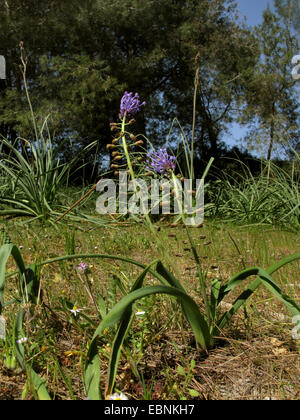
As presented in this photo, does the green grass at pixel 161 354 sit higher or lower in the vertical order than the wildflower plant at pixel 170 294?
lower

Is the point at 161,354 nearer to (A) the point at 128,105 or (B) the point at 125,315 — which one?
(B) the point at 125,315

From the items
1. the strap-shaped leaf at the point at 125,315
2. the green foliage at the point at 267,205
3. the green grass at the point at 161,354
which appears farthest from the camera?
the green foliage at the point at 267,205

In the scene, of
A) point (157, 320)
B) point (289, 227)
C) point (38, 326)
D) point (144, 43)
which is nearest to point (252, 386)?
point (157, 320)

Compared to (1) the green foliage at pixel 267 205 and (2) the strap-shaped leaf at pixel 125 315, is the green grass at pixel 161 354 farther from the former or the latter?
(1) the green foliage at pixel 267 205

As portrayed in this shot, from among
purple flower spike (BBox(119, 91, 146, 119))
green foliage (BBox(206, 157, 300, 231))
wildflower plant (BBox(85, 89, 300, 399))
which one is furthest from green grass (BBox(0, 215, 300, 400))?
green foliage (BBox(206, 157, 300, 231))

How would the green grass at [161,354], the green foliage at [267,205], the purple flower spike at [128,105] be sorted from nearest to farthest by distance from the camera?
the green grass at [161,354] < the purple flower spike at [128,105] < the green foliage at [267,205]

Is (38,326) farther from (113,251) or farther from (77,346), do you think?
(113,251)

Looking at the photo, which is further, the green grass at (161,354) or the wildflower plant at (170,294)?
the green grass at (161,354)

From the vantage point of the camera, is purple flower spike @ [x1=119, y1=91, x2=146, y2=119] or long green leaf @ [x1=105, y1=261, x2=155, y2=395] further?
purple flower spike @ [x1=119, y1=91, x2=146, y2=119]

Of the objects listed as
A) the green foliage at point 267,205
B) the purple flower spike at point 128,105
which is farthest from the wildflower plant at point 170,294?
the green foliage at point 267,205

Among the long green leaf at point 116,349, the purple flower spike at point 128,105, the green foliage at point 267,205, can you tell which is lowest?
the long green leaf at point 116,349

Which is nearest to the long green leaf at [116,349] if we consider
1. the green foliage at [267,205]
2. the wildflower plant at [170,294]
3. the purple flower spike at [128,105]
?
the wildflower plant at [170,294]

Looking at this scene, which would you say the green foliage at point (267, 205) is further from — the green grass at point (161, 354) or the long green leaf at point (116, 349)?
the long green leaf at point (116, 349)

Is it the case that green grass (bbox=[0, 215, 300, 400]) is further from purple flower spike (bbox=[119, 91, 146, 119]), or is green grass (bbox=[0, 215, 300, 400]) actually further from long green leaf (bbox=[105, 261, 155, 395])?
purple flower spike (bbox=[119, 91, 146, 119])
